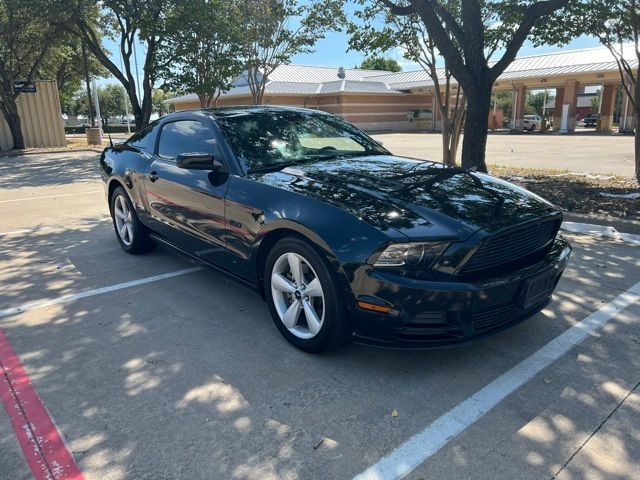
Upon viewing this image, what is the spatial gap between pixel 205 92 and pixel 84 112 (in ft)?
241

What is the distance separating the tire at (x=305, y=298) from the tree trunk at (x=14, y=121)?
76.6 feet

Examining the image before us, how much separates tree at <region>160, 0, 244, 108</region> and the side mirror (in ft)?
43.5

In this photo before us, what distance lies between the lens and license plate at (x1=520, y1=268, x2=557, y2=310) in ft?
10.1

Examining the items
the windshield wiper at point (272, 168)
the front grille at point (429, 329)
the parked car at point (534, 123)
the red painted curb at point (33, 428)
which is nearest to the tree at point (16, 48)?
the windshield wiper at point (272, 168)

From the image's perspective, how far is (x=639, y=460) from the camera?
7.75 ft

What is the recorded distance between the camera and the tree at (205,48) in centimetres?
1583

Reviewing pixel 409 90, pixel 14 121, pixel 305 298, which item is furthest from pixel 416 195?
pixel 409 90

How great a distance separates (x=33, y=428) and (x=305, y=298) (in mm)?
1676

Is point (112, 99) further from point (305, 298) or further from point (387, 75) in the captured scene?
point (305, 298)

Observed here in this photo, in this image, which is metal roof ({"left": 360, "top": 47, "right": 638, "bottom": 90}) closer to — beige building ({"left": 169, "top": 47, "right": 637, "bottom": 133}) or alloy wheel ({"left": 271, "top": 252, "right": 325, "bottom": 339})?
beige building ({"left": 169, "top": 47, "right": 637, "bottom": 133})

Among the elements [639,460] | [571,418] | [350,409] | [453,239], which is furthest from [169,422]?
[639,460]

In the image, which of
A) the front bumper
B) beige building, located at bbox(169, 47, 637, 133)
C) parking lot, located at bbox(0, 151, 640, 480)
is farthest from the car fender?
beige building, located at bbox(169, 47, 637, 133)

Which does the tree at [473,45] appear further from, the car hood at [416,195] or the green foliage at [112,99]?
the green foliage at [112,99]

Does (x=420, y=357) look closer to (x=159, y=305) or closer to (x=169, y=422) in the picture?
(x=169, y=422)
